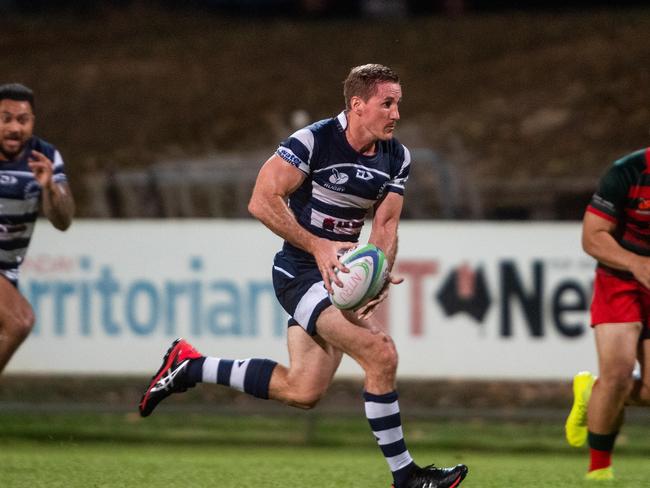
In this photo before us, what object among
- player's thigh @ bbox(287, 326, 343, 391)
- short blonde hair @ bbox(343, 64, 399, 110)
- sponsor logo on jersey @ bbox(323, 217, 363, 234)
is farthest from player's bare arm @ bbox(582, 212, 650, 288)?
player's thigh @ bbox(287, 326, 343, 391)

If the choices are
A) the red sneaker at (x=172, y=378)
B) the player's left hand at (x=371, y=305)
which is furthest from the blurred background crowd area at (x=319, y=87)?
the player's left hand at (x=371, y=305)

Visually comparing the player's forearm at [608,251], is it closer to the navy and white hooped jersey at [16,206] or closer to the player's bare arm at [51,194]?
the player's bare arm at [51,194]

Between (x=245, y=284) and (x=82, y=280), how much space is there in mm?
1294

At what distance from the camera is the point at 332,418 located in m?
12.1

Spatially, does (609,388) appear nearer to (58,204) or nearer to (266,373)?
(266,373)

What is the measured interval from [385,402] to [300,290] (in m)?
0.78

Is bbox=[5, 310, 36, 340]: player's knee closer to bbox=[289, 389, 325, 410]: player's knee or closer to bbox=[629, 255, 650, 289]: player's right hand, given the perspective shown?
bbox=[289, 389, 325, 410]: player's knee

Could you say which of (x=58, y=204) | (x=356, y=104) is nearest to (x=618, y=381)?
(x=356, y=104)

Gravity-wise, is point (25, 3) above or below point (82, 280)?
above

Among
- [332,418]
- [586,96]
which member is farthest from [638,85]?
[332,418]

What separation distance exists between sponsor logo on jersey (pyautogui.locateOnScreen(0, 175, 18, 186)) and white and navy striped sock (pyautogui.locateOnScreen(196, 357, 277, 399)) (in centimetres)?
227

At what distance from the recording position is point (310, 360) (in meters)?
7.19

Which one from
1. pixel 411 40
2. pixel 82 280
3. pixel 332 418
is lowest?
pixel 332 418

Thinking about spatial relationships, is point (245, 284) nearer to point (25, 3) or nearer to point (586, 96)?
point (586, 96)
